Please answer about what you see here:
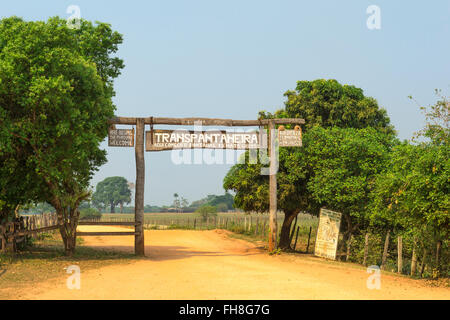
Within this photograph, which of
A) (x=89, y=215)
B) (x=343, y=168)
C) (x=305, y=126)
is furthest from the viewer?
(x=89, y=215)

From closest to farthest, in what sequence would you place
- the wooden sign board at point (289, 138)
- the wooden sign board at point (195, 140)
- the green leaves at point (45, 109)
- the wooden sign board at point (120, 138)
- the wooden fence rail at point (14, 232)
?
the green leaves at point (45, 109)
the wooden fence rail at point (14, 232)
the wooden sign board at point (120, 138)
the wooden sign board at point (195, 140)
the wooden sign board at point (289, 138)

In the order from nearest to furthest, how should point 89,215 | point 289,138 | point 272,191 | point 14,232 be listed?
point 14,232 → point 272,191 → point 289,138 → point 89,215

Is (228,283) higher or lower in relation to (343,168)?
lower

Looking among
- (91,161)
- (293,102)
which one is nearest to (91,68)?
(91,161)

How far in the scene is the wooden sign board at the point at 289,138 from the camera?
2030 cm

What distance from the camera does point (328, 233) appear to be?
21547 mm

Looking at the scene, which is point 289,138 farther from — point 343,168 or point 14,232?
point 14,232

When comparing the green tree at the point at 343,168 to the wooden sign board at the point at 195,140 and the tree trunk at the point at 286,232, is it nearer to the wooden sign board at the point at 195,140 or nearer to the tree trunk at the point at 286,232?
the tree trunk at the point at 286,232

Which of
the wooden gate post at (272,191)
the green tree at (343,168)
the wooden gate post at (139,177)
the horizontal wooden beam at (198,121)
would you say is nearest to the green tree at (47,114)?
the horizontal wooden beam at (198,121)

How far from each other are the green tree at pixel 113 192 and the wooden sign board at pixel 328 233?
10932 cm

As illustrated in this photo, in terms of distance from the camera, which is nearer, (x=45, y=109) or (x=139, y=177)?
(x=45, y=109)

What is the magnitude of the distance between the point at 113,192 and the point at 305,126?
105 meters

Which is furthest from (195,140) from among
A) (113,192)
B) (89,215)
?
(113,192)

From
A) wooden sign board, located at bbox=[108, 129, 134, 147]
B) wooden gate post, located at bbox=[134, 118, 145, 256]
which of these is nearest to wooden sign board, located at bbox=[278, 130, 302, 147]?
wooden gate post, located at bbox=[134, 118, 145, 256]
